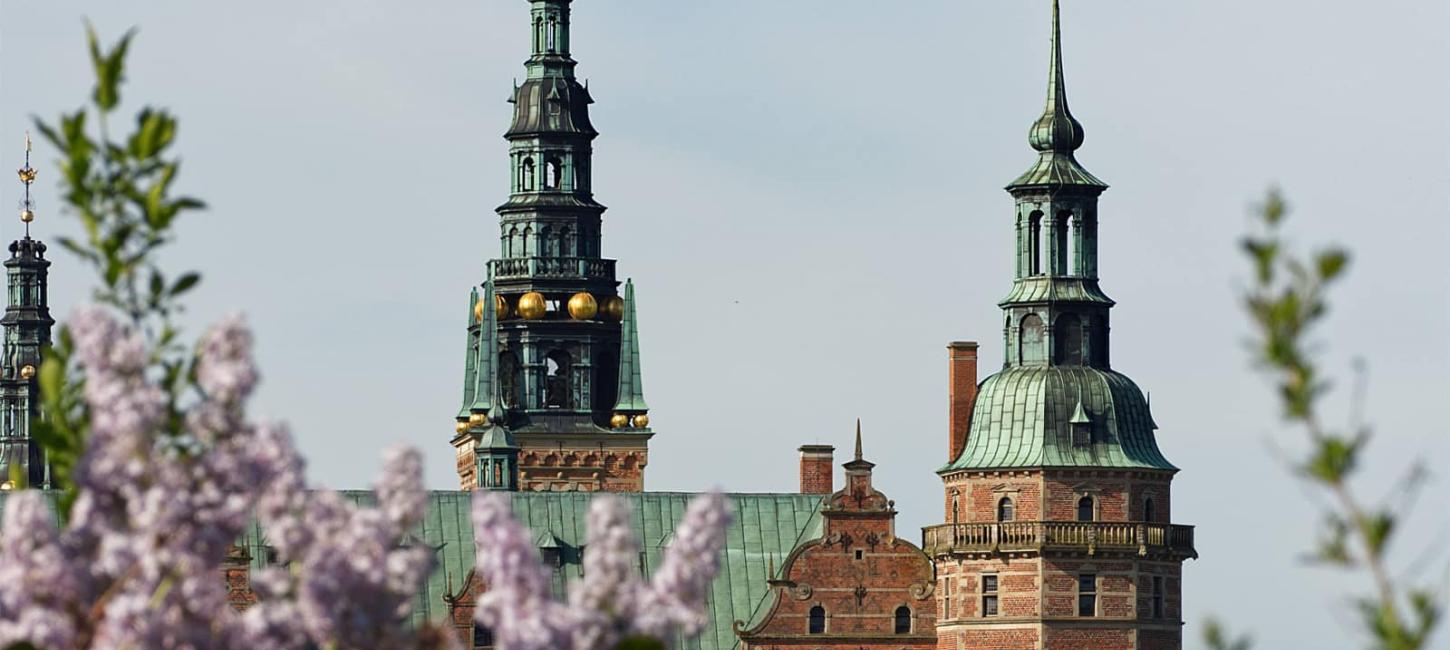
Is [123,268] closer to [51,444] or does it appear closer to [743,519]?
[51,444]

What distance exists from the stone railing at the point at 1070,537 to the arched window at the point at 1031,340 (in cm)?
433

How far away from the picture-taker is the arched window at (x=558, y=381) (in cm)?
13062

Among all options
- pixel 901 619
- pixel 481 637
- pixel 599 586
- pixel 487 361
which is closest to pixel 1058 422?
pixel 901 619

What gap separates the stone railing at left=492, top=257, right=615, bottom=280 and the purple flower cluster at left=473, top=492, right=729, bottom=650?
355ft

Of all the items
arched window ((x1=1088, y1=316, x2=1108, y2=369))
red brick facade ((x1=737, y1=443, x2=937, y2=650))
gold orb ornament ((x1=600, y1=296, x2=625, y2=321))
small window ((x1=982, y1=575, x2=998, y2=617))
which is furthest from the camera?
gold orb ornament ((x1=600, y1=296, x2=625, y2=321))

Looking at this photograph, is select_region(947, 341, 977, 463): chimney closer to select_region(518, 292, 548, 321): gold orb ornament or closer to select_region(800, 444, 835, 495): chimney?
select_region(800, 444, 835, 495): chimney

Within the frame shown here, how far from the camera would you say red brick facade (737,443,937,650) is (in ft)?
318

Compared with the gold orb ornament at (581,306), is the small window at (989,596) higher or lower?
lower

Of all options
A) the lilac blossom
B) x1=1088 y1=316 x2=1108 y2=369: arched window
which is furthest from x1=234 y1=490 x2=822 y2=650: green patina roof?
the lilac blossom

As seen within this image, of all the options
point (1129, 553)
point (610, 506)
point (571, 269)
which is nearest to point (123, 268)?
point (610, 506)

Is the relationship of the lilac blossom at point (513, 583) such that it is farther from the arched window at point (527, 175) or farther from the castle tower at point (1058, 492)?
the arched window at point (527, 175)

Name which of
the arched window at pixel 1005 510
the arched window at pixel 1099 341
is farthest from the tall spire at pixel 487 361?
the arched window at pixel 1005 510

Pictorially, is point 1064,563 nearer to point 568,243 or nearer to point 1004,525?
point 1004,525

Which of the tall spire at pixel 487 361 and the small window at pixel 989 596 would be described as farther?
the tall spire at pixel 487 361
